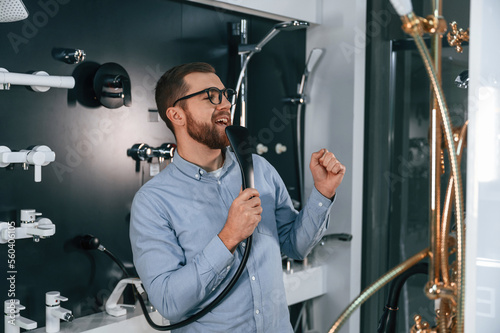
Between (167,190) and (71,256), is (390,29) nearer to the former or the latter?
(167,190)

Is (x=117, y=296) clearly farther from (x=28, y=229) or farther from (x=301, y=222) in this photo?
(x=301, y=222)

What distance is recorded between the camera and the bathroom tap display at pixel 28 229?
1631mm

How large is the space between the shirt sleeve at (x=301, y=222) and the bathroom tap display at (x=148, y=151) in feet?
1.65

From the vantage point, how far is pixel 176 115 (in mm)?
1621

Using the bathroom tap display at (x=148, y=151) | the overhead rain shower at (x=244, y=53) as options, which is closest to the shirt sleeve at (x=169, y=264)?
the bathroom tap display at (x=148, y=151)

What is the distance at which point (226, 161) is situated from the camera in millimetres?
1635

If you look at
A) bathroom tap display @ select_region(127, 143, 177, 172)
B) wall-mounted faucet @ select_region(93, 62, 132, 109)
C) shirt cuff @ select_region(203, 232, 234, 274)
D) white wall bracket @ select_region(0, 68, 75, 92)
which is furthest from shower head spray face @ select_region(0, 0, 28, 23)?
shirt cuff @ select_region(203, 232, 234, 274)

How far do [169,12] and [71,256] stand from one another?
104 centimetres

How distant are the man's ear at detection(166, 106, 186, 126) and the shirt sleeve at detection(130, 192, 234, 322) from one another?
0.27 metres

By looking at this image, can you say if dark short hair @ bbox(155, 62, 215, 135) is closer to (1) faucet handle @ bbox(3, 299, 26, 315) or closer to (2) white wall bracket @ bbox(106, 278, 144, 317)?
(2) white wall bracket @ bbox(106, 278, 144, 317)

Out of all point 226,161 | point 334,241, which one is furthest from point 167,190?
point 334,241

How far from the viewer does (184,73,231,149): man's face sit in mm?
1557

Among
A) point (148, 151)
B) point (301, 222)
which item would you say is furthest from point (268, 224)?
point (148, 151)

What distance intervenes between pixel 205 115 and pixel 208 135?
0.07 metres
